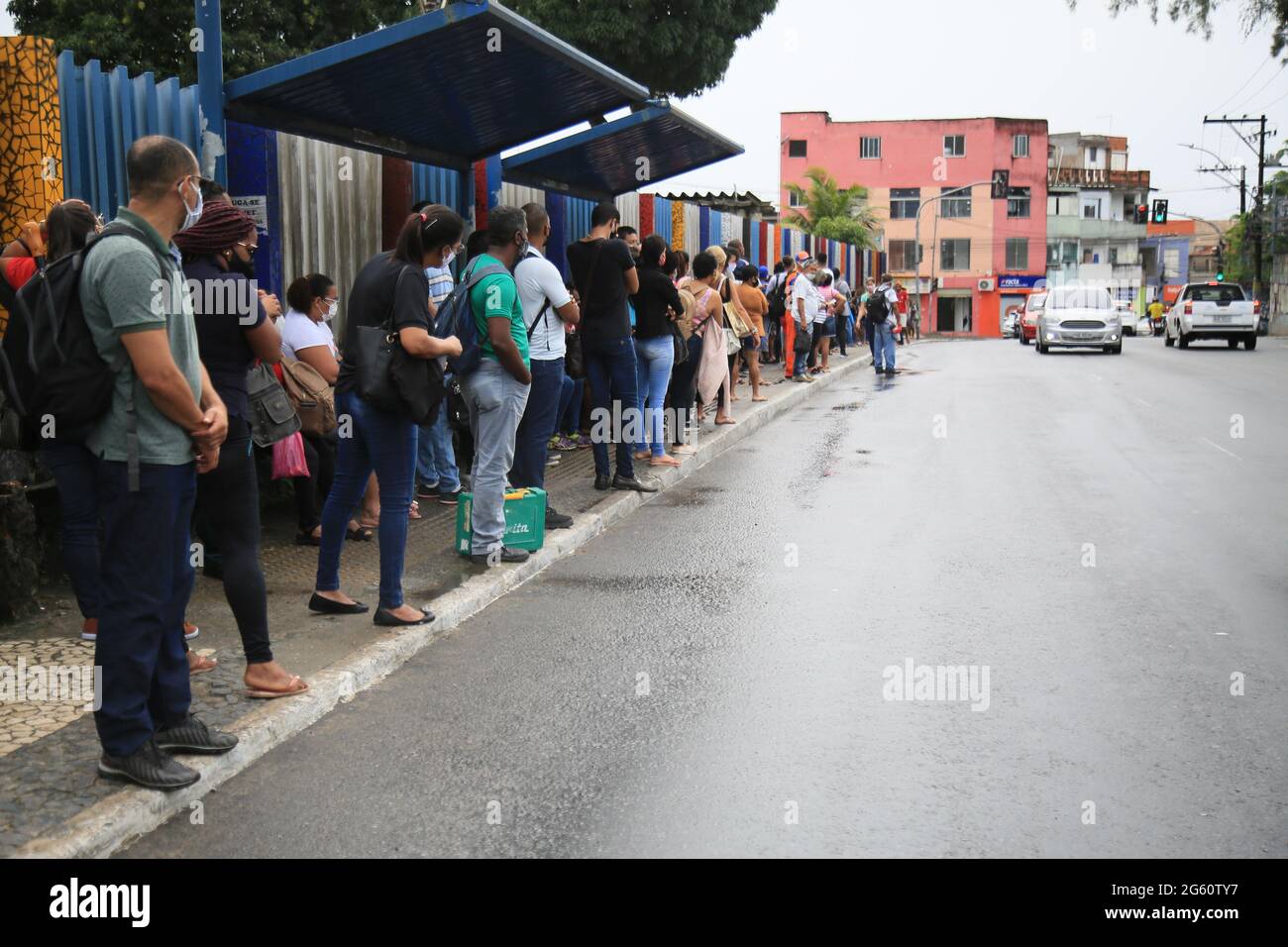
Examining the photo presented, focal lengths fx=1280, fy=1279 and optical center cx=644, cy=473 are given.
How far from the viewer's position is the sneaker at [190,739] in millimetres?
4367

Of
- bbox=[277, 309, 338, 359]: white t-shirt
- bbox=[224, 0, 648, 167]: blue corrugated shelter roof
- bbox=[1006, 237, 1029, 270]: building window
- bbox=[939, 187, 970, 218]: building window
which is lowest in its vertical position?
bbox=[277, 309, 338, 359]: white t-shirt

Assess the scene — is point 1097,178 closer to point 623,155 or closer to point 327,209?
point 623,155

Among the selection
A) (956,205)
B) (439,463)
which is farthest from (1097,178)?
(439,463)

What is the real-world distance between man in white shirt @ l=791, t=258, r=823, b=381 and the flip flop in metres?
14.6

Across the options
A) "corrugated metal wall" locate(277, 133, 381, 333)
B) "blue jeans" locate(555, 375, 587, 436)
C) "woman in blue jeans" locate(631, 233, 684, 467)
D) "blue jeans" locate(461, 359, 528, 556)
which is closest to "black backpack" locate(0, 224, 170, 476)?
"blue jeans" locate(461, 359, 528, 556)

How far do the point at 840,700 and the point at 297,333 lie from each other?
4.51m

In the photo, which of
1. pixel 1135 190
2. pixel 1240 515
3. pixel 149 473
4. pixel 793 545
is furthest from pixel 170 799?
pixel 1135 190

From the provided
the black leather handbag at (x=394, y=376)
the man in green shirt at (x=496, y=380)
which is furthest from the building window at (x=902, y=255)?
the black leather handbag at (x=394, y=376)

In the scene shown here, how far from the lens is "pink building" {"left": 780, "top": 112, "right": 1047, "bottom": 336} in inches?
2837

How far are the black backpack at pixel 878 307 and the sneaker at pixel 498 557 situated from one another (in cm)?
1486

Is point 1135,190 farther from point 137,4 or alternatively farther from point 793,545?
point 793,545

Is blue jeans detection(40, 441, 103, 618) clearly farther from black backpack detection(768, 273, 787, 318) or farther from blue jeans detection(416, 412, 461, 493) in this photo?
black backpack detection(768, 273, 787, 318)

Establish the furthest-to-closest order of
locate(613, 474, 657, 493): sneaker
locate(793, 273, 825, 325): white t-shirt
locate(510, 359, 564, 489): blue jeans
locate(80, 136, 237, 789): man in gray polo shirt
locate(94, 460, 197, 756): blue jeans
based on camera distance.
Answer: locate(793, 273, 825, 325): white t-shirt, locate(613, 474, 657, 493): sneaker, locate(510, 359, 564, 489): blue jeans, locate(94, 460, 197, 756): blue jeans, locate(80, 136, 237, 789): man in gray polo shirt

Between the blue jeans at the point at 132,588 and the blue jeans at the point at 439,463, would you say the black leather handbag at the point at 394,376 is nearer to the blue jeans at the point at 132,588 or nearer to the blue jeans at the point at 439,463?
the blue jeans at the point at 132,588
